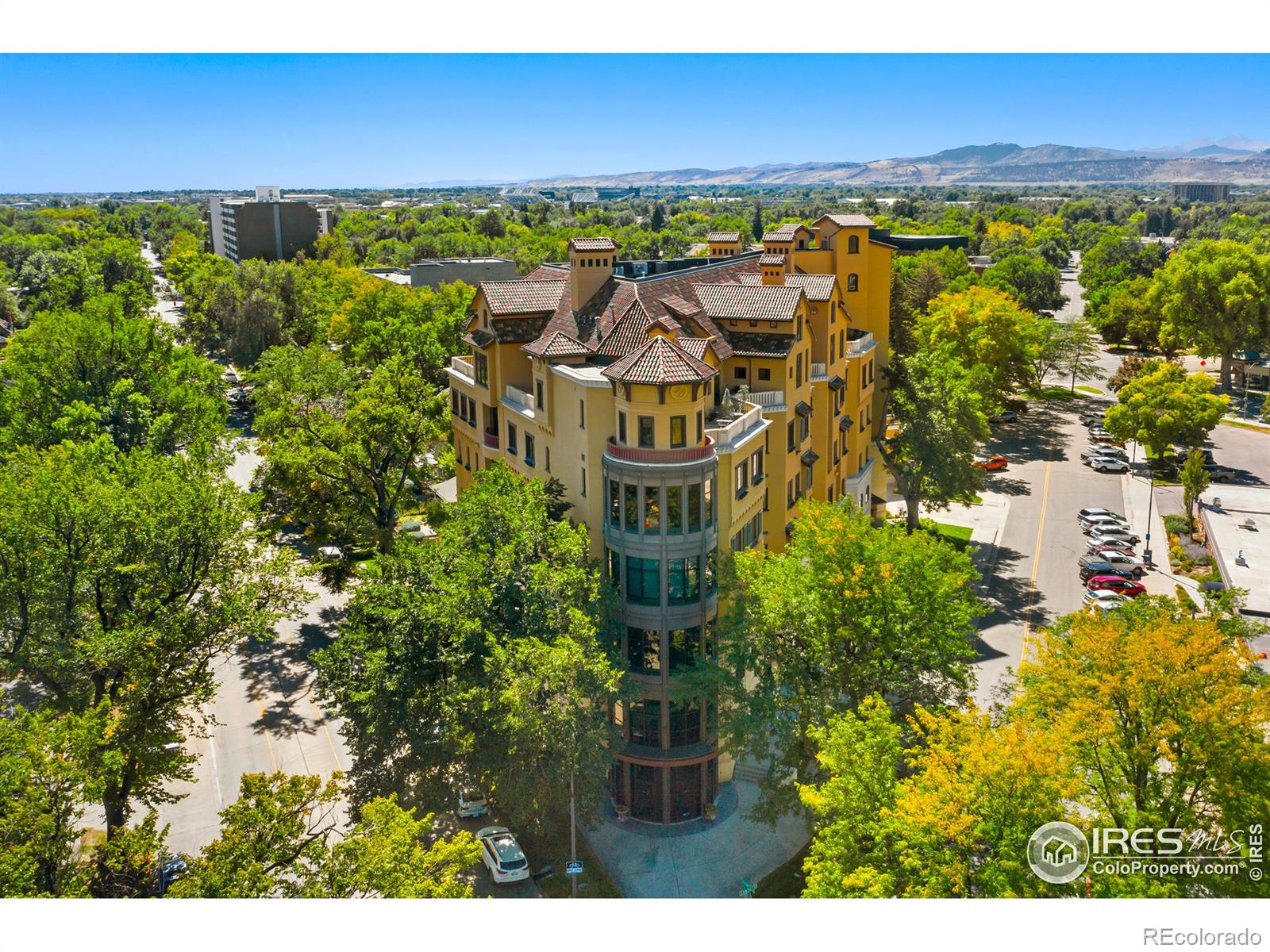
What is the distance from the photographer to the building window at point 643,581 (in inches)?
1526

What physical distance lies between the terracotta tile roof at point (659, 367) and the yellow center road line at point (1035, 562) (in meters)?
17.8

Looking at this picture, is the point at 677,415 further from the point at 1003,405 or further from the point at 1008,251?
the point at 1008,251

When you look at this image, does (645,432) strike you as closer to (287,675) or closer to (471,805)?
(471,805)

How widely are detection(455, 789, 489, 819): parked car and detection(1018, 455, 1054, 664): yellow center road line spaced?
2315cm

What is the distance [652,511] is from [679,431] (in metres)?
3.41

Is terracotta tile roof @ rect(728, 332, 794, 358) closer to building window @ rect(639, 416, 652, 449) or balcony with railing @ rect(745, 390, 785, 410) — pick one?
balcony with railing @ rect(745, 390, 785, 410)

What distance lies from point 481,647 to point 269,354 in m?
44.9

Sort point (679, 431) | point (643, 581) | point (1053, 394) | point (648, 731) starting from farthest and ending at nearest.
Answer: point (1053, 394) < point (648, 731) < point (643, 581) < point (679, 431)

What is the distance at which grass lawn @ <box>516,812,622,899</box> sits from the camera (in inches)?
1399

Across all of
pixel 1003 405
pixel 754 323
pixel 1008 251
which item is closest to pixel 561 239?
pixel 1008 251

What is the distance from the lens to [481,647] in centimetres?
3509

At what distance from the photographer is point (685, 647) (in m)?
39.7

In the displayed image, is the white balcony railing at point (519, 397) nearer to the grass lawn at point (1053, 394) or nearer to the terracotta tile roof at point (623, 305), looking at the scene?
the terracotta tile roof at point (623, 305)

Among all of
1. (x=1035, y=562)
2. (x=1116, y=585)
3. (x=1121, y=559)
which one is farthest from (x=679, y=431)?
(x=1121, y=559)
